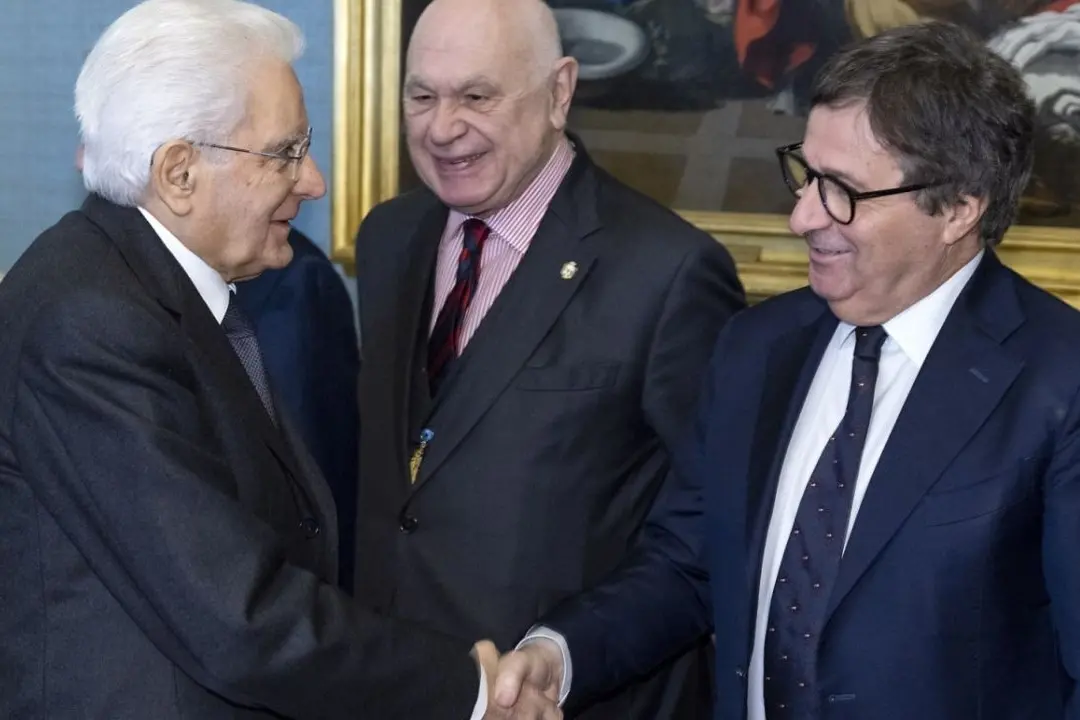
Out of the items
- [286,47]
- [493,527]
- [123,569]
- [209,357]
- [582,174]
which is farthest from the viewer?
[582,174]

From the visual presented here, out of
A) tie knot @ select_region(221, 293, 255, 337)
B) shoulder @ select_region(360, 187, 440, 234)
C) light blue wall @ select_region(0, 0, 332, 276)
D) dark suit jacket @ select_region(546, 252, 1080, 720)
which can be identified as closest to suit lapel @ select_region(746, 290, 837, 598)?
dark suit jacket @ select_region(546, 252, 1080, 720)

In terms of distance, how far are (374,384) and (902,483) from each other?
116cm

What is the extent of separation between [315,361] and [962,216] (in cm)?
155

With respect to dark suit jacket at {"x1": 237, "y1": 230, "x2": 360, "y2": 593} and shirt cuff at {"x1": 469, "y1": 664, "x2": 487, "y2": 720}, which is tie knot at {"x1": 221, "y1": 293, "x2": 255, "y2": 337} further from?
dark suit jacket at {"x1": 237, "y1": 230, "x2": 360, "y2": 593}

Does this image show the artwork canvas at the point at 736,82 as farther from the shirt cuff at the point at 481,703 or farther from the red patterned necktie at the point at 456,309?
the shirt cuff at the point at 481,703

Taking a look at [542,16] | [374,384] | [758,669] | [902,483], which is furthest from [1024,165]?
[374,384]

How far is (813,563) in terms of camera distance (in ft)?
6.46

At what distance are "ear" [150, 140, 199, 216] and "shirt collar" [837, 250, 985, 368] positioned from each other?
991 mm

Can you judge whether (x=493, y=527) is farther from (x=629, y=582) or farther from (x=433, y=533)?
(x=629, y=582)

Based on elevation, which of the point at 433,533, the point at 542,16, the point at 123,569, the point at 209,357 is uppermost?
the point at 542,16

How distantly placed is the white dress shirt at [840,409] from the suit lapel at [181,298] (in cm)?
73

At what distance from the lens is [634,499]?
2.51 m

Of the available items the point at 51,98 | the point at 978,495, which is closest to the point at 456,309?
the point at 978,495

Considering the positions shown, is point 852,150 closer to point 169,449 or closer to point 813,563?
point 813,563
